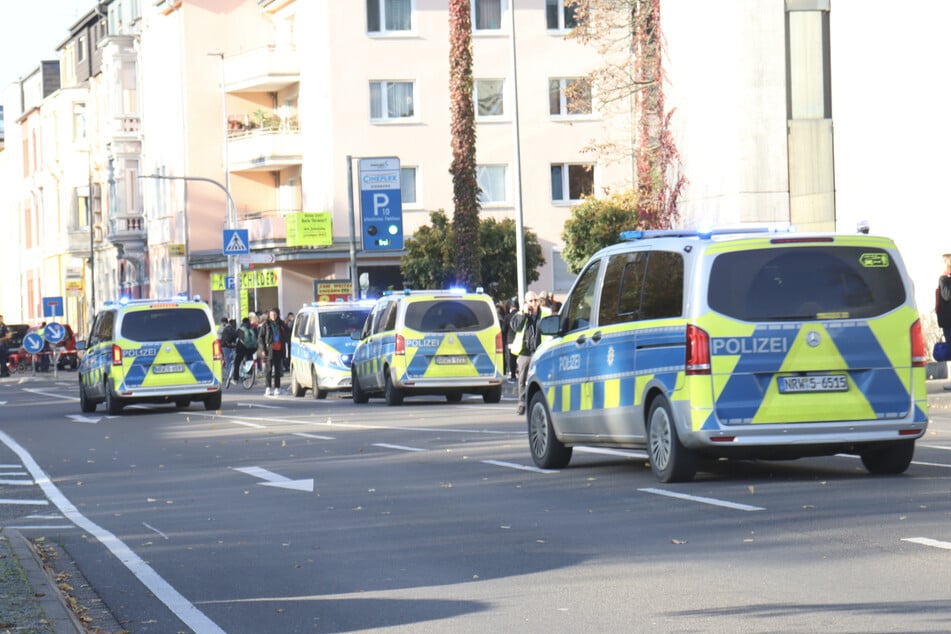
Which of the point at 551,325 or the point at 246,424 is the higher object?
the point at 551,325

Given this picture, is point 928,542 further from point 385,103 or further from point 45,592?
point 385,103

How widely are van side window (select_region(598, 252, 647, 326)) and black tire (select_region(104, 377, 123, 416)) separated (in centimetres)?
1734

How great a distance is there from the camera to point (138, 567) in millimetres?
10789

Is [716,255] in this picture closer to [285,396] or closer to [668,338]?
[668,338]

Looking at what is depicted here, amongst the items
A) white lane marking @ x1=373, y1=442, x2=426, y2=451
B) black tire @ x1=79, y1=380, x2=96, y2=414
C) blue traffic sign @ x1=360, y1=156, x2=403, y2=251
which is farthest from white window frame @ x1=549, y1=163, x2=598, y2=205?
white lane marking @ x1=373, y1=442, x2=426, y2=451

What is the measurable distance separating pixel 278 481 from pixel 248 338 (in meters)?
29.1

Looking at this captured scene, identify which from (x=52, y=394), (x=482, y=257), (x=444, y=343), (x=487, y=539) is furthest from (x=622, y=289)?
(x=482, y=257)

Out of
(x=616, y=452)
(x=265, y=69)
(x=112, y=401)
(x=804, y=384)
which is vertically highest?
(x=265, y=69)

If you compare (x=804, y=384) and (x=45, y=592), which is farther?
(x=804, y=384)

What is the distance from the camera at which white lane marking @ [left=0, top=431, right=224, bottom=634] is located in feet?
28.8

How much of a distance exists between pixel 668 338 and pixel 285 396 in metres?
25.6

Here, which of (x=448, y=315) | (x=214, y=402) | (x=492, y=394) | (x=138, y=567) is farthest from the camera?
(x=214, y=402)

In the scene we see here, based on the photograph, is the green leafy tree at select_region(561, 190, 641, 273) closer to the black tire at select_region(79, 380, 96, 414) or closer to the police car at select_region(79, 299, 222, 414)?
the black tire at select_region(79, 380, 96, 414)

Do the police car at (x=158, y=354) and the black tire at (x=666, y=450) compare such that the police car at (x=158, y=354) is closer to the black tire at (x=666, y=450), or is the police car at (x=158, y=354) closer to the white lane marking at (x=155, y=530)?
the black tire at (x=666, y=450)
